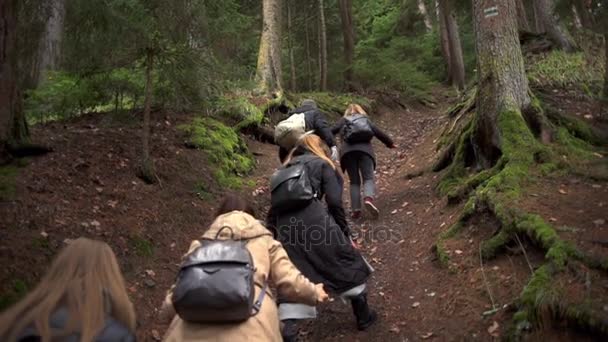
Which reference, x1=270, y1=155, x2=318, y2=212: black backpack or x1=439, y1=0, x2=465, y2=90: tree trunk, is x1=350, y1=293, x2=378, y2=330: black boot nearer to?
Answer: x1=270, y1=155, x2=318, y2=212: black backpack

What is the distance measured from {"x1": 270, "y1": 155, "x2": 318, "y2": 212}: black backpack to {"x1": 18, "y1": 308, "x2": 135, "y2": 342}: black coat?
222cm

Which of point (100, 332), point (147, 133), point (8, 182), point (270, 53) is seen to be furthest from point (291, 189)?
point (270, 53)

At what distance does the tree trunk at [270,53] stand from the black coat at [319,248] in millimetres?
10239

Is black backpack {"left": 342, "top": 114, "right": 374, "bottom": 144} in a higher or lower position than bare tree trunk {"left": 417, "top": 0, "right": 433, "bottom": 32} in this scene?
lower

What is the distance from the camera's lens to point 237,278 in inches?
120

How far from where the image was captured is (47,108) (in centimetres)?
979

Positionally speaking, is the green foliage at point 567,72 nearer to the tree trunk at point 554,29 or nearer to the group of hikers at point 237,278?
the tree trunk at point 554,29

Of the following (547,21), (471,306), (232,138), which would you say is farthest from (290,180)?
(547,21)

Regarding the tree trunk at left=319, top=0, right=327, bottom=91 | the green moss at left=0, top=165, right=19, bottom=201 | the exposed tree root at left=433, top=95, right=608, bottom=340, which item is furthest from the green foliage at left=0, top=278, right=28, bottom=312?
the tree trunk at left=319, top=0, right=327, bottom=91

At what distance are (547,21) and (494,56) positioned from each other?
23.6 ft

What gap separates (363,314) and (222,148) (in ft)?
19.3

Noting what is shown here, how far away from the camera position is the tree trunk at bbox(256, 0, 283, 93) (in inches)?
585

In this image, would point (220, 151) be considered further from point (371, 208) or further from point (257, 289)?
point (257, 289)

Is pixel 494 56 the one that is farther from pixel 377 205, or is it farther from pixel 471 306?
pixel 471 306
